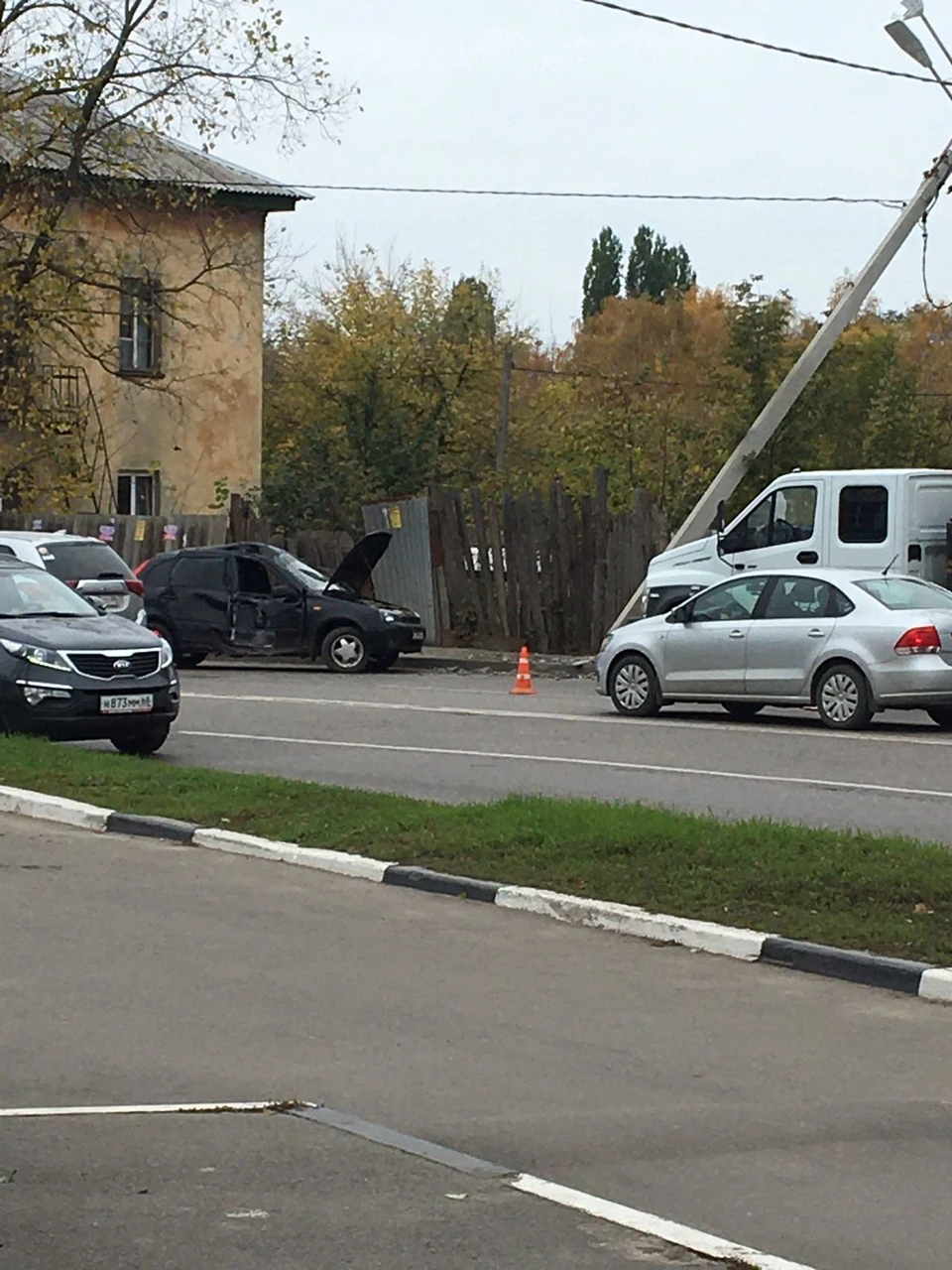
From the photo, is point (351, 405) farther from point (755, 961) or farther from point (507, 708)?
point (755, 961)

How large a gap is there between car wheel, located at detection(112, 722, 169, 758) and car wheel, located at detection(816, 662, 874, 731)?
6.32 m

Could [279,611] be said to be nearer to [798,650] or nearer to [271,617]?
[271,617]

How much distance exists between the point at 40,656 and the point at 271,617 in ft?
38.8

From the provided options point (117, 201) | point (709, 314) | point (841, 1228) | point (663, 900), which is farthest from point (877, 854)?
point (709, 314)

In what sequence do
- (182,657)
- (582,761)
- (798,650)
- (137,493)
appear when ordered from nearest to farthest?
1. (582,761)
2. (798,650)
3. (182,657)
4. (137,493)

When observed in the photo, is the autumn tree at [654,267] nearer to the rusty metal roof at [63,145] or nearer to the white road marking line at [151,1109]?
the rusty metal roof at [63,145]

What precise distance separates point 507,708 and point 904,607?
184 inches

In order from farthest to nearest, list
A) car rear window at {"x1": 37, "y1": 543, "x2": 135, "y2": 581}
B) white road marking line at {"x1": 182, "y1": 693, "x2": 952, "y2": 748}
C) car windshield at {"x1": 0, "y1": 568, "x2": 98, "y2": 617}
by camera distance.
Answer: car rear window at {"x1": 37, "y1": 543, "x2": 135, "y2": 581} → white road marking line at {"x1": 182, "y1": 693, "x2": 952, "y2": 748} → car windshield at {"x1": 0, "y1": 568, "x2": 98, "y2": 617}

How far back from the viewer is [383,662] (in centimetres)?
2933

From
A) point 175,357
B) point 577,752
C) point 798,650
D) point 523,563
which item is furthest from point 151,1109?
point 175,357

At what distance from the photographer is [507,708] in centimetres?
2259

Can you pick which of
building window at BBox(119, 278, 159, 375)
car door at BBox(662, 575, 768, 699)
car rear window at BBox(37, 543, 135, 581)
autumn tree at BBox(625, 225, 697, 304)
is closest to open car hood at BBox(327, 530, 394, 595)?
car rear window at BBox(37, 543, 135, 581)

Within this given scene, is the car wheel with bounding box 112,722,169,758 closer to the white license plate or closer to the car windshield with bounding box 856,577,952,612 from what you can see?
the white license plate

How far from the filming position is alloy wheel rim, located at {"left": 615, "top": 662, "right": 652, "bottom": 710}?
21.7m
